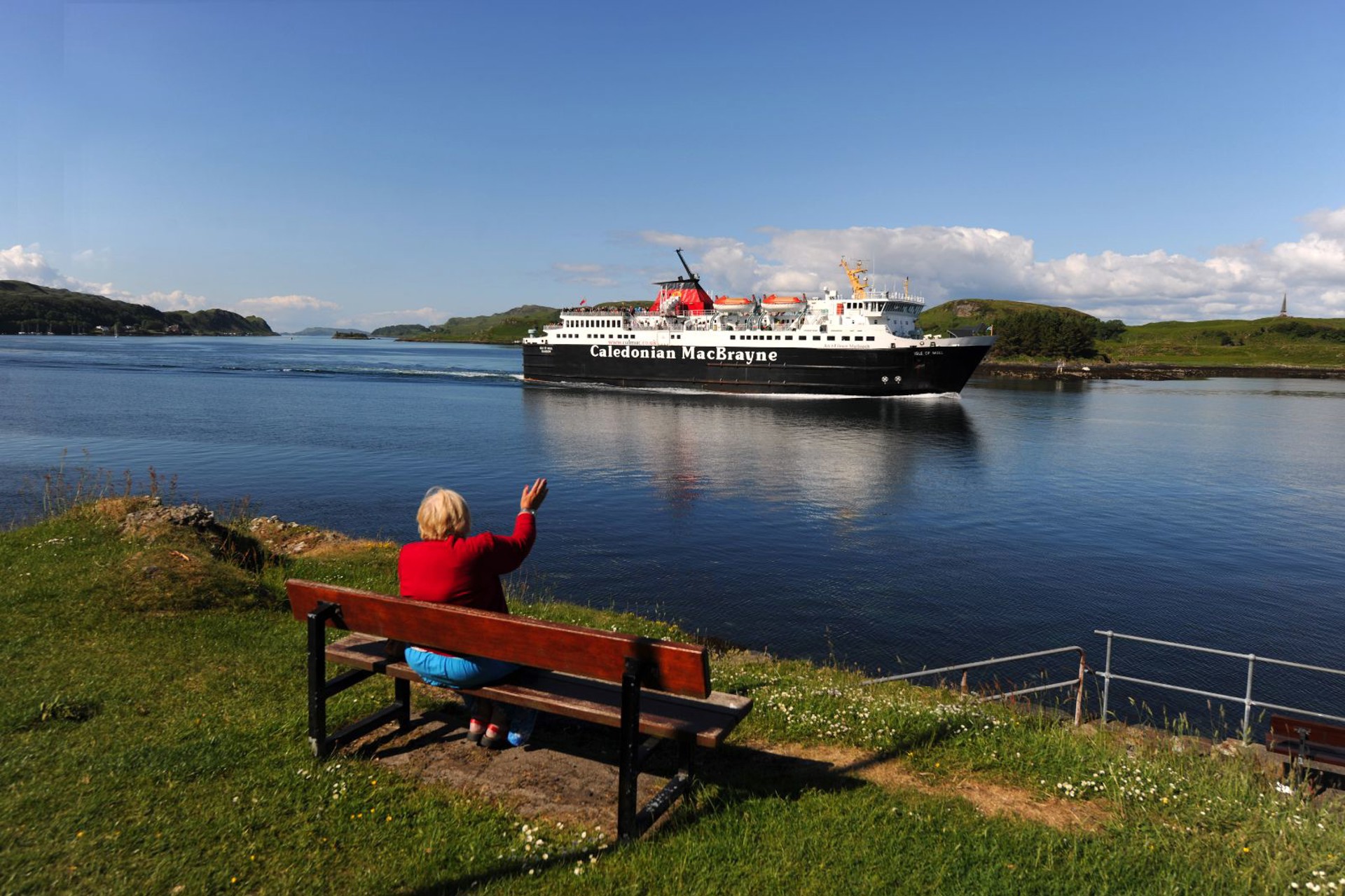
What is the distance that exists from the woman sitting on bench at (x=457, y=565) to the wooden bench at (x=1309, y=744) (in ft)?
19.9

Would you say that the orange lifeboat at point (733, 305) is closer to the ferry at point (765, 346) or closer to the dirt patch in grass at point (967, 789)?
the ferry at point (765, 346)

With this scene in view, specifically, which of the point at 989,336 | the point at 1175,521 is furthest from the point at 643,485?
the point at 989,336

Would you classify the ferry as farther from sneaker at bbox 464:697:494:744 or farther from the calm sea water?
sneaker at bbox 464:697:494:744

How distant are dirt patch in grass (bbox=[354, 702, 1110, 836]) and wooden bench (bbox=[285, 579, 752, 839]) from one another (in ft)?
0.75

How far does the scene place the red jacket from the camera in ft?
14.5

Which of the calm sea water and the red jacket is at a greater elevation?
the red jacket

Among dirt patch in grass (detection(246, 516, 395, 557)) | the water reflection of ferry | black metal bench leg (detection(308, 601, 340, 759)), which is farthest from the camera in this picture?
the water reflection of ferry

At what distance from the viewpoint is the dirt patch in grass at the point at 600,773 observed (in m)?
4.33

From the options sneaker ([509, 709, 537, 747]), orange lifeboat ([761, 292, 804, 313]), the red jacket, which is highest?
orange lifeboat ([761, 292, 804, 313])

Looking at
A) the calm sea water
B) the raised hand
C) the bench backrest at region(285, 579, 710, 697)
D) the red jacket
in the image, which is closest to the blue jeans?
the bench backrest at region(285, 579, 710, 697)

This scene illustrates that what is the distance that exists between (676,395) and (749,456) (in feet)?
96.9

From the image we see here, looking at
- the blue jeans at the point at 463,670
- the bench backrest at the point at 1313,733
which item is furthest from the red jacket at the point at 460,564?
the bench backrest at the point at 1313,733

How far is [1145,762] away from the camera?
5004 millimetres

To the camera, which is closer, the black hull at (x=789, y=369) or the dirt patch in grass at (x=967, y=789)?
the dirt patch in grass at (x=967, y=789)
